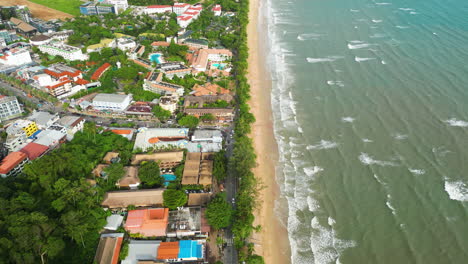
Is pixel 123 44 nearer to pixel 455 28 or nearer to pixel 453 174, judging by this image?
pixel 453 174

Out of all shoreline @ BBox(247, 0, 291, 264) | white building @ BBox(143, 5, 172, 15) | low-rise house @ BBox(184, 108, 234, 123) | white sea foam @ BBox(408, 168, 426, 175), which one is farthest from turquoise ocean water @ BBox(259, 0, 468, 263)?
white building @ BBox(143, 5, 172, 15)

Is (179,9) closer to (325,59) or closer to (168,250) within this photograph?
(325,59)

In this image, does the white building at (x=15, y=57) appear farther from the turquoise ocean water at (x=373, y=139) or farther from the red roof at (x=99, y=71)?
the turquoise ocean water at (x=373, y=139)

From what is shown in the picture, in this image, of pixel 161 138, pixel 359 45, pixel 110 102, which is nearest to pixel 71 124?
pixel 110 102

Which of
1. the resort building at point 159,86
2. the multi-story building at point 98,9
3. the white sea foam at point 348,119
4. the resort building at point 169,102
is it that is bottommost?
the white sea foam at point 348,119

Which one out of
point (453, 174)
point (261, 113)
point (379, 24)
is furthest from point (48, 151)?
point (379, 24)

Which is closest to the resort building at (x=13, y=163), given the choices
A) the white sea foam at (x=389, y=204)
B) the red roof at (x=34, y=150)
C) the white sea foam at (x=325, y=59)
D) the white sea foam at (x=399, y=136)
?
the red roof at (x=34, y=150)
